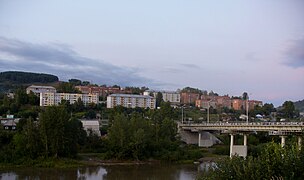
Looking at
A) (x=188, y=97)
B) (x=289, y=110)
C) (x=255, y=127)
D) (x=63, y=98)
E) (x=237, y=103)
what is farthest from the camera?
(x=188, y=97)

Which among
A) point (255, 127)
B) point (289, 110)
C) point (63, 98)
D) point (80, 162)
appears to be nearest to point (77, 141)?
point (80, 162)

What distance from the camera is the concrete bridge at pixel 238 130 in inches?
1750

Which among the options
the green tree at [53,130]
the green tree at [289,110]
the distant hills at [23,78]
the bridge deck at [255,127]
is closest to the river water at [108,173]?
the green tree at [53,130]

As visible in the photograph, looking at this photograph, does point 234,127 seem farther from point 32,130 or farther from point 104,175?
point 32,130

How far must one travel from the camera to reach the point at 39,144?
46062mm

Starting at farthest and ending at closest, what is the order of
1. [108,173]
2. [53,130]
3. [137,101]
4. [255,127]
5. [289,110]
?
[137,101] → [289,110] → [255,127] → [53,130] → [108,173]

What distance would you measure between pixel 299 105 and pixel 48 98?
103 meters

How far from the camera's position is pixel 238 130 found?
182 feet

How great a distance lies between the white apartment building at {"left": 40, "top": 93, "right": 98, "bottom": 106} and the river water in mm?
64693

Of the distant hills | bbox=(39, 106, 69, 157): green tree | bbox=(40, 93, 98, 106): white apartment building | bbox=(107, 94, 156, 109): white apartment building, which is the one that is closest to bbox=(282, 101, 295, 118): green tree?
bbox=(107, 94, 156, 109): white apartment building

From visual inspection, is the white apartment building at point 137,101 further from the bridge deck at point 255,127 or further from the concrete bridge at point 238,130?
the bridge deck at point 255,127

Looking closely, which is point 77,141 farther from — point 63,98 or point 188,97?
point 188,97

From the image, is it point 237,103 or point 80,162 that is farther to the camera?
point 237,103

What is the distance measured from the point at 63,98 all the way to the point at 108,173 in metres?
82.3
